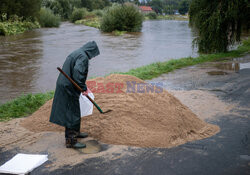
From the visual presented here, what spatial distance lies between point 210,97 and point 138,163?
3.95m

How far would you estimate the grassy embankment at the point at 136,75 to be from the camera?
6.16m

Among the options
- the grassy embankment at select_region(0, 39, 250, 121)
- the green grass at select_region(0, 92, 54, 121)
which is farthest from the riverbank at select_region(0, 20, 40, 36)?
the green grass at select_region(0, 92, 54, 121)

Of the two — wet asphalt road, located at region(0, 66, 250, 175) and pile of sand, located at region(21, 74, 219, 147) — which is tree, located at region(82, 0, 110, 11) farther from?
wet asphalt road, located at region(0, 66, 250, 175)

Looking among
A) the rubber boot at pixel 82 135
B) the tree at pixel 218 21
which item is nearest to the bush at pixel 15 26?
the tree at pixel 218 21

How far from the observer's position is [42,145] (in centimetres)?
452

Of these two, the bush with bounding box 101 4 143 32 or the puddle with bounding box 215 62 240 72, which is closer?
the puddle with bounding box 215 62 240 72

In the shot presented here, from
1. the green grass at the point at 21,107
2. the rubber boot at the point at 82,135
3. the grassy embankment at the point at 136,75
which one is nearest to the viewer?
the rubber boot at the point at 82,135

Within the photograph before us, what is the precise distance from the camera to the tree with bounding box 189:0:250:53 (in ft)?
40.3

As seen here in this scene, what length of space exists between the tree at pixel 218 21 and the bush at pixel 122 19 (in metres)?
18.7

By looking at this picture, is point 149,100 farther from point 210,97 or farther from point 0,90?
point 0,90

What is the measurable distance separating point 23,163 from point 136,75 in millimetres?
6217

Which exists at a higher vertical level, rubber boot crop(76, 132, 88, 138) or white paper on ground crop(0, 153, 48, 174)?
rubber boot crop(76, 132, 88, 138)

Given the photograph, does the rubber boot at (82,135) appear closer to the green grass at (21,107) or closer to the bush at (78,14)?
the green grass at (21,107)

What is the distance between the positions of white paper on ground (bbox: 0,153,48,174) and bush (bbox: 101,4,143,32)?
94.5 feet
